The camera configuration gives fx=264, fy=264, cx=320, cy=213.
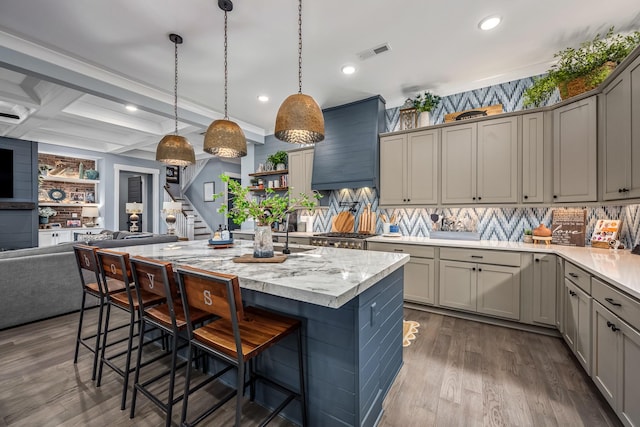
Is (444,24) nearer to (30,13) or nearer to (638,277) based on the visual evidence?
(638,277)

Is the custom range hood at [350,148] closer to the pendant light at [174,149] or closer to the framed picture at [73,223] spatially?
the pendant light at [174,149]

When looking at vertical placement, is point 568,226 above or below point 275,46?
below

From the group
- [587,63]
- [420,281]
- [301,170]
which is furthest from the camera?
[301,170]

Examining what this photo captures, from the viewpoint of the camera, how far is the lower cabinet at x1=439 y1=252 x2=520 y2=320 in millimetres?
2812

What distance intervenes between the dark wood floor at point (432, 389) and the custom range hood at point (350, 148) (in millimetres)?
2338

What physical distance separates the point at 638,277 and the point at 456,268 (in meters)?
1.60

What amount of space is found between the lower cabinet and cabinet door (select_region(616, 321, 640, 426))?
53.9 inches

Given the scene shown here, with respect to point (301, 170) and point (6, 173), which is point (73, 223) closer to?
point (6, 173)

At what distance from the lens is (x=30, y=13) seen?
232 centimetres

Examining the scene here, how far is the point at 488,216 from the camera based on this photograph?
348cm

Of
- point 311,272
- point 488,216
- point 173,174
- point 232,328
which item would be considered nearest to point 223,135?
point 311,272

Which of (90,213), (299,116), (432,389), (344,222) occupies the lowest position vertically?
(432,389)

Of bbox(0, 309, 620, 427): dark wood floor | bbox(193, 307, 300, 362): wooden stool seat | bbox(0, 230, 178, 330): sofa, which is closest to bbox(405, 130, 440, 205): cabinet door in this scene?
bbox(0, 309, 620, 427): dark wood floor

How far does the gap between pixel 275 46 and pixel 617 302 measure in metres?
3.41
